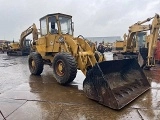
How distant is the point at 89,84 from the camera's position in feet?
17.0

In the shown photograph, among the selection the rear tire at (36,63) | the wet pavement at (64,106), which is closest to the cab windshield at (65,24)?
the rear tire at (36,63)

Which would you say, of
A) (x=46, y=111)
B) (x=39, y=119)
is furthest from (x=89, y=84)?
(x=39, y=119)

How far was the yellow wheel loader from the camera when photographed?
4.96 metres

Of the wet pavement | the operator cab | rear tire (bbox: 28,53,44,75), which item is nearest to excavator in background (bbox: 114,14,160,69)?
the wet pavement

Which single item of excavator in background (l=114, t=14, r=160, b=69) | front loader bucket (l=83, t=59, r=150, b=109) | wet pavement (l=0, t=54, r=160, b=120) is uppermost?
excavator in background (l=114, t=14, r=160, b=69)

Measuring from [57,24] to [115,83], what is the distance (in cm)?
367

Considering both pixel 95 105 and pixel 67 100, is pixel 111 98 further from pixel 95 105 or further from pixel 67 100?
pixel 67 100

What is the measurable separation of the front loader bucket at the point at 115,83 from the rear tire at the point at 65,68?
1.25m

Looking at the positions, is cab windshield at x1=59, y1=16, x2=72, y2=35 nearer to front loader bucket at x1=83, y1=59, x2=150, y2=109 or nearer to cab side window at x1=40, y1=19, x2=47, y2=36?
cab side window at x1=40, y1=19, x2=47, y2=36

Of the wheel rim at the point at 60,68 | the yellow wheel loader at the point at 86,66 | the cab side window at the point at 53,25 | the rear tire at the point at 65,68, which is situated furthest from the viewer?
the cab side window at the point at 53,25

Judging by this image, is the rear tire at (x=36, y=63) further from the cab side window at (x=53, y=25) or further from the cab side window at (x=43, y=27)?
the cab side window at (x=53, y=25)

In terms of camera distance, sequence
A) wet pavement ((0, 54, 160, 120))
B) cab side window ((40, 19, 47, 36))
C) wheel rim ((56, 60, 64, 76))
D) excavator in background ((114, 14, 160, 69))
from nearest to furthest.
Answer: wet pavement ((0, 54, 160, 120)) < wheel rim ((56, 60, 64, 76)) < cab side window ((40, 19, 47, 36)) < excavator in background ((114, 14, 160, 69))

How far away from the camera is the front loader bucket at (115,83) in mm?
4736

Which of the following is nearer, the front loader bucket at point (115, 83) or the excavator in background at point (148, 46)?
the front loader bucket at point (115, 83)
